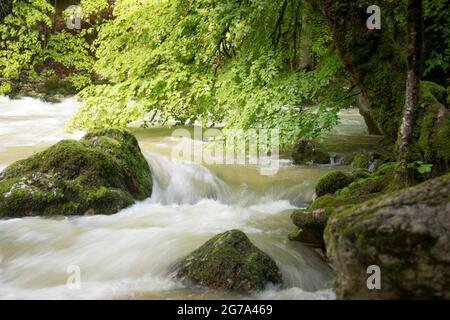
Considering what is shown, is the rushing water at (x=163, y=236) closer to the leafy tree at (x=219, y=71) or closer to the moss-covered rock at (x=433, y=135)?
the leafy tree at (x=219, y=71)

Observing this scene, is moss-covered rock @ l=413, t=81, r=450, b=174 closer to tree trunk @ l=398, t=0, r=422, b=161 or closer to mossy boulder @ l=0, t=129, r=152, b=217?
tree trunk @ l=398, t=0, r=422, b=161

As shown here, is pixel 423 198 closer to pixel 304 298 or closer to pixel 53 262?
pixel 304 298

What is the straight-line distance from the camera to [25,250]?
19.5 ft

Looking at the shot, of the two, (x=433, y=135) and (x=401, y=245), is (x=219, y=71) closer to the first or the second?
(x=433, y=135)

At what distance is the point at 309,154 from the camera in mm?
11219

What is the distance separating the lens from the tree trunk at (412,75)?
14.5 ft

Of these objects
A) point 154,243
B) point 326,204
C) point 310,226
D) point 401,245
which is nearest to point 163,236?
point 154,243

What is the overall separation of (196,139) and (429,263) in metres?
11.2

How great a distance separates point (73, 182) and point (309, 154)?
622 centimetres

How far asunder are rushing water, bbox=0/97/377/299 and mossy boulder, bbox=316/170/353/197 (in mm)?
819

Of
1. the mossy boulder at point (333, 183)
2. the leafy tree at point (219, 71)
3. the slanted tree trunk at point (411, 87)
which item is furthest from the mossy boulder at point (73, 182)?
the slanted tree trunk at point (411, 87)

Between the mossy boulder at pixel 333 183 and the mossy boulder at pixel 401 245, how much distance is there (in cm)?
385

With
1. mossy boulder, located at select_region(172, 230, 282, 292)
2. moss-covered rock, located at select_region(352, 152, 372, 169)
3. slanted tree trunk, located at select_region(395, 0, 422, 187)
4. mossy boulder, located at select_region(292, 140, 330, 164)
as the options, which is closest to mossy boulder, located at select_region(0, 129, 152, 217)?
mossy boulder, located at select_region(172, 230, 282, 292)
